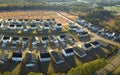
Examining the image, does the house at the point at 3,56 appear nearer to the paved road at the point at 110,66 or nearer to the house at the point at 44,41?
the house at the point at 44,41

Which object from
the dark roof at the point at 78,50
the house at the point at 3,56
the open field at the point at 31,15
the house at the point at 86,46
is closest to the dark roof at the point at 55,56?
the dark roof at the point at 78,50

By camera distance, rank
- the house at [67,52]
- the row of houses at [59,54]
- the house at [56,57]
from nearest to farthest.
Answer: the row of houses at [59,54]
the house at [56,57]
the house at [67,52]

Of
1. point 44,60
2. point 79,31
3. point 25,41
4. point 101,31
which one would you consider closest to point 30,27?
point 25,41

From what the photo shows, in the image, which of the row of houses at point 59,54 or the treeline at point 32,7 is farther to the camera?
the treeline at point 32,7

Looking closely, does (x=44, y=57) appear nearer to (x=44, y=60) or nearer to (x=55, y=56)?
(x=44, y=60)

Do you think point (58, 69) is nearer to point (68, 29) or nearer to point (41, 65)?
point (41, 65)

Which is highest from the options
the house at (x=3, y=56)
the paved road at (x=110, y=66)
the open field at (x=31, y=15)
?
the open field at (x=31, y=15)

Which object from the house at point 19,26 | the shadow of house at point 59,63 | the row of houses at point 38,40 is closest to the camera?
the shadow of house at point 59,63

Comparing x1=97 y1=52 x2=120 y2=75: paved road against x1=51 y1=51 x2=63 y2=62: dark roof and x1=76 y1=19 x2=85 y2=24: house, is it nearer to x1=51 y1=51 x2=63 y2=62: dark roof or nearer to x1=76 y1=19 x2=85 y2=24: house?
x1=51 y1=51 x2=63 y2=62: dark roof

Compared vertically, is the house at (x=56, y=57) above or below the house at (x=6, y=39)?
below
